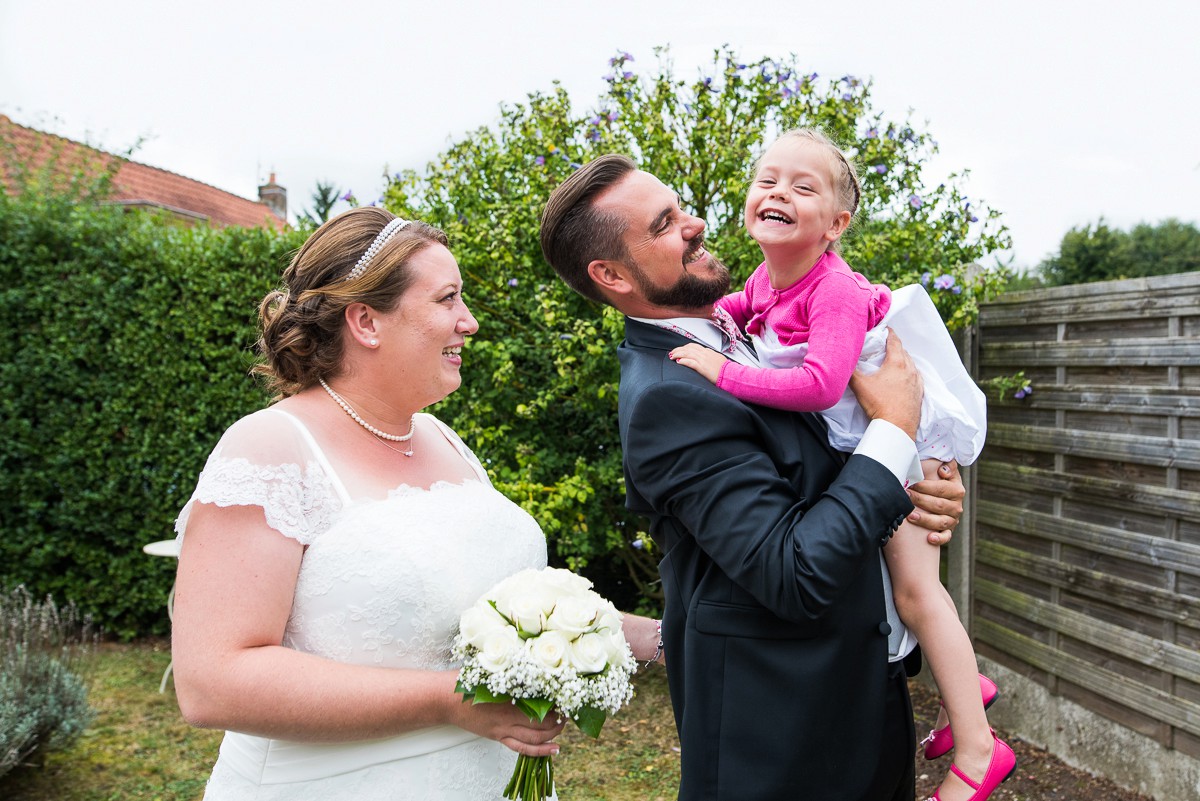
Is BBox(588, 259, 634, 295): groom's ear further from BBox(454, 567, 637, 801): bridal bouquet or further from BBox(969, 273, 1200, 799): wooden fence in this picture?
BBox(969, 273, 1200, 799): wooden fence

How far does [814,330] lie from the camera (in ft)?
7.36

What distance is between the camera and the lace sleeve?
76.6 inches

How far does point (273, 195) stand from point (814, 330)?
96.1 ft

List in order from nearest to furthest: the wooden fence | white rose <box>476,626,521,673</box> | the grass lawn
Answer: white rose <box>476,626,521,673</box> → the wooden fence → the grass lawn

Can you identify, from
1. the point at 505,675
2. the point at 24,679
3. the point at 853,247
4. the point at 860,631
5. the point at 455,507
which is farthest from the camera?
the point at 853,247

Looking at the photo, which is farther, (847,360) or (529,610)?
(847,360)

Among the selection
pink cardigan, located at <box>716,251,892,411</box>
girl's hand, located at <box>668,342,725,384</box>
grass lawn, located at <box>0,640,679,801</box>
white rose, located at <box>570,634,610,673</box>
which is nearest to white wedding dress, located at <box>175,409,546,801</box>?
white rose, located at <box>570,634,610,673</box>

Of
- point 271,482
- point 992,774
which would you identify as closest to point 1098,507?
point 992,774

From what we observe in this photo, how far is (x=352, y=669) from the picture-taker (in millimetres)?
1957

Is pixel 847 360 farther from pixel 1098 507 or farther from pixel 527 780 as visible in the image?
pixel 1098 507

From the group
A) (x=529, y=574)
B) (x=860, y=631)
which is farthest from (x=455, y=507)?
(x=860, y=631)

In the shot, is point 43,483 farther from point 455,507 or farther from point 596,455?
point 455,507

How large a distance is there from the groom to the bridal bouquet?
0.25 meters

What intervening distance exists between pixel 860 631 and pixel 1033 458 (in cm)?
324
